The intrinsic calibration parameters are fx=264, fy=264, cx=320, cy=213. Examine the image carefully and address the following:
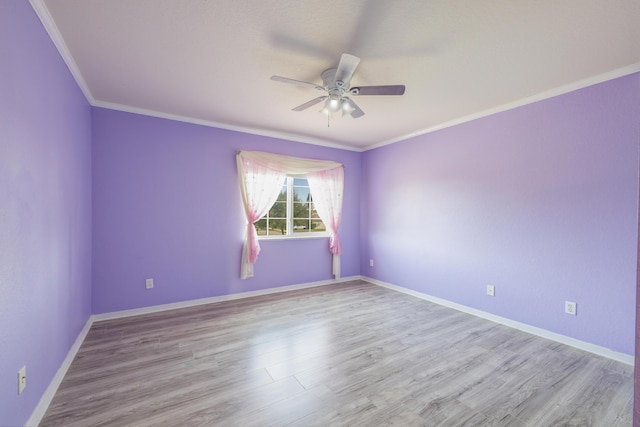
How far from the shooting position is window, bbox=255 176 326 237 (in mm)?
4180

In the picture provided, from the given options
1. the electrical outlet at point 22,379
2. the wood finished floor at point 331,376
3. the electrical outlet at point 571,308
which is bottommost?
the wood finished floor at point 331,376

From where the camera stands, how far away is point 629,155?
2.19 metres

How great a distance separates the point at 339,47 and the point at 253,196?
2.41 m

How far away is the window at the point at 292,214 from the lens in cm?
418

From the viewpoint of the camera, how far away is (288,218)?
433 cm

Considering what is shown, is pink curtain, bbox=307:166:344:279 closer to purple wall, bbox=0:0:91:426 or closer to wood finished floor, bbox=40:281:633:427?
wood finished floor, bbox=40:281:633:427

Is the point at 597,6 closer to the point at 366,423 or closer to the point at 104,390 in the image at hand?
the point at 366,423

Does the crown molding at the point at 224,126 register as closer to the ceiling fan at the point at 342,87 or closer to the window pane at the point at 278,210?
the window pane at the point at 278,210

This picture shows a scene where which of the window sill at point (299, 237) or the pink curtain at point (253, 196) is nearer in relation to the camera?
the pink curtain at point (253, 196)

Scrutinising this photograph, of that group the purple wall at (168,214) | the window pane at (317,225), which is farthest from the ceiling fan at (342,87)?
the window pane at (317,225)

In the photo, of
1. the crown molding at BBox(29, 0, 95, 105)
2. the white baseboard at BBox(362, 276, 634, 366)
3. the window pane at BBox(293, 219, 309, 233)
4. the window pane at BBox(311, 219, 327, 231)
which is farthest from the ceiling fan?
the white baseboard at BBox(362, 276, 634, 366)

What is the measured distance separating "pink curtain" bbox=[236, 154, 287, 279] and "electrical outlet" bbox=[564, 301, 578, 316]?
3.51 meters

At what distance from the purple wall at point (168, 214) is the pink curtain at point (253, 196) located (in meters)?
0.11

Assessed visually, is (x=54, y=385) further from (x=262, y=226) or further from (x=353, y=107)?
(x=353, y=107)
